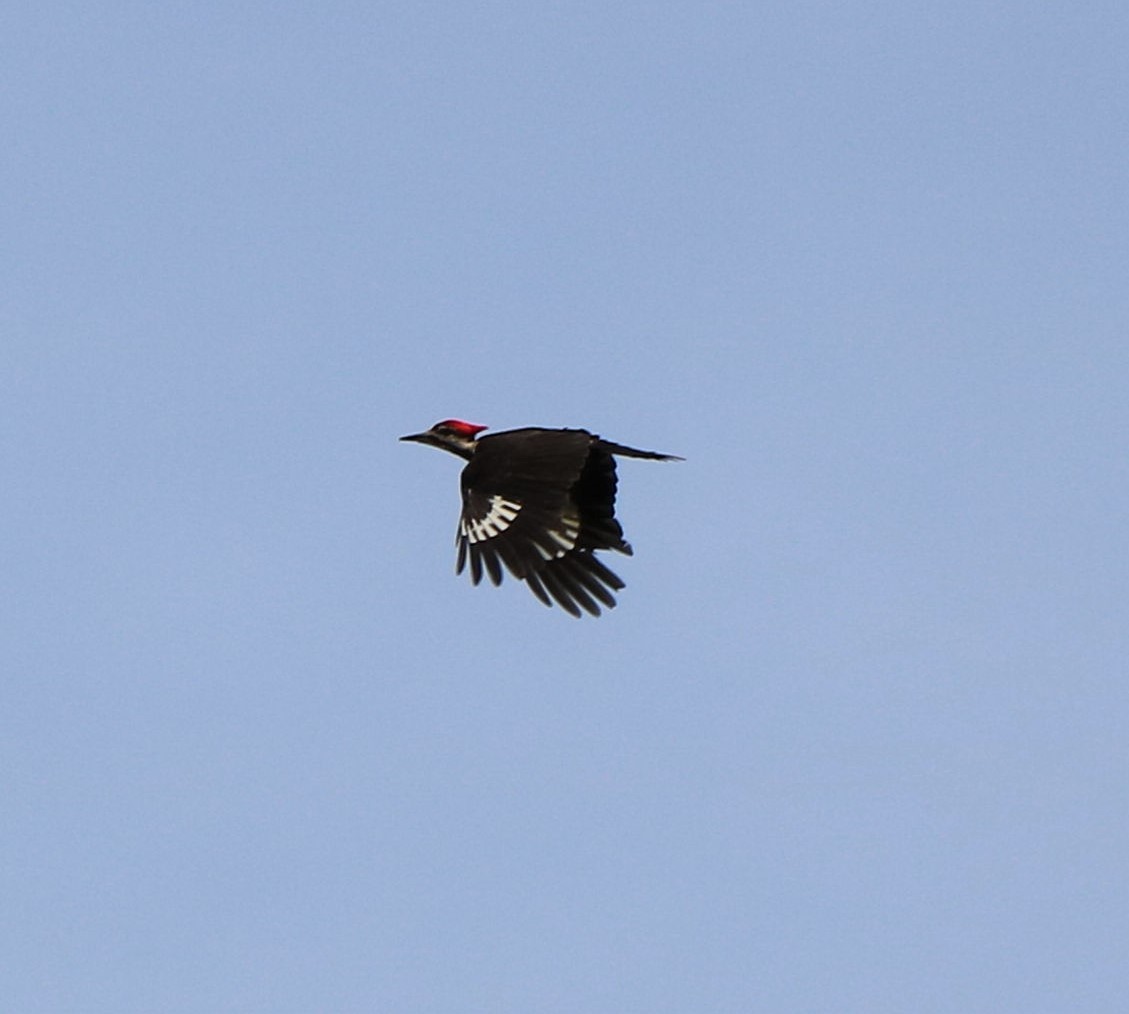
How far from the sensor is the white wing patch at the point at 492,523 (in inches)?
812

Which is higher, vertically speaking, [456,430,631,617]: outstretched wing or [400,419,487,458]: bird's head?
[400,419,487,458]: bird's head

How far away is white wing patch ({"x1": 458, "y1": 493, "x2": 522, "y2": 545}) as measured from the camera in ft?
67.7

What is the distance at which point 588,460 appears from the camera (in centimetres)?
2181

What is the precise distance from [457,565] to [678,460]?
253 centimetres

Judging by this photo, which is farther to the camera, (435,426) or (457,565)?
(435,426)

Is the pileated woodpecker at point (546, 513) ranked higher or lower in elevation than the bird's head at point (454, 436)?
lower

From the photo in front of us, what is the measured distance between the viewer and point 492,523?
20688 mm

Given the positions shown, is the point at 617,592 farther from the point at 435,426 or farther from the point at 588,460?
the point at 435,426

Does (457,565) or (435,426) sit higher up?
(435,426)

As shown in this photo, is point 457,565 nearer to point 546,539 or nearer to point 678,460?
point 546,539

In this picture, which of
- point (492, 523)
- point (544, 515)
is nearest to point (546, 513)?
point (544, 515)

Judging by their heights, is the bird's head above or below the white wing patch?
above

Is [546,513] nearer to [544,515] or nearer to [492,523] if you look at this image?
[544,515]

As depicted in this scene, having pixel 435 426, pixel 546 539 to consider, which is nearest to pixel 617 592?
pixel 546 539
